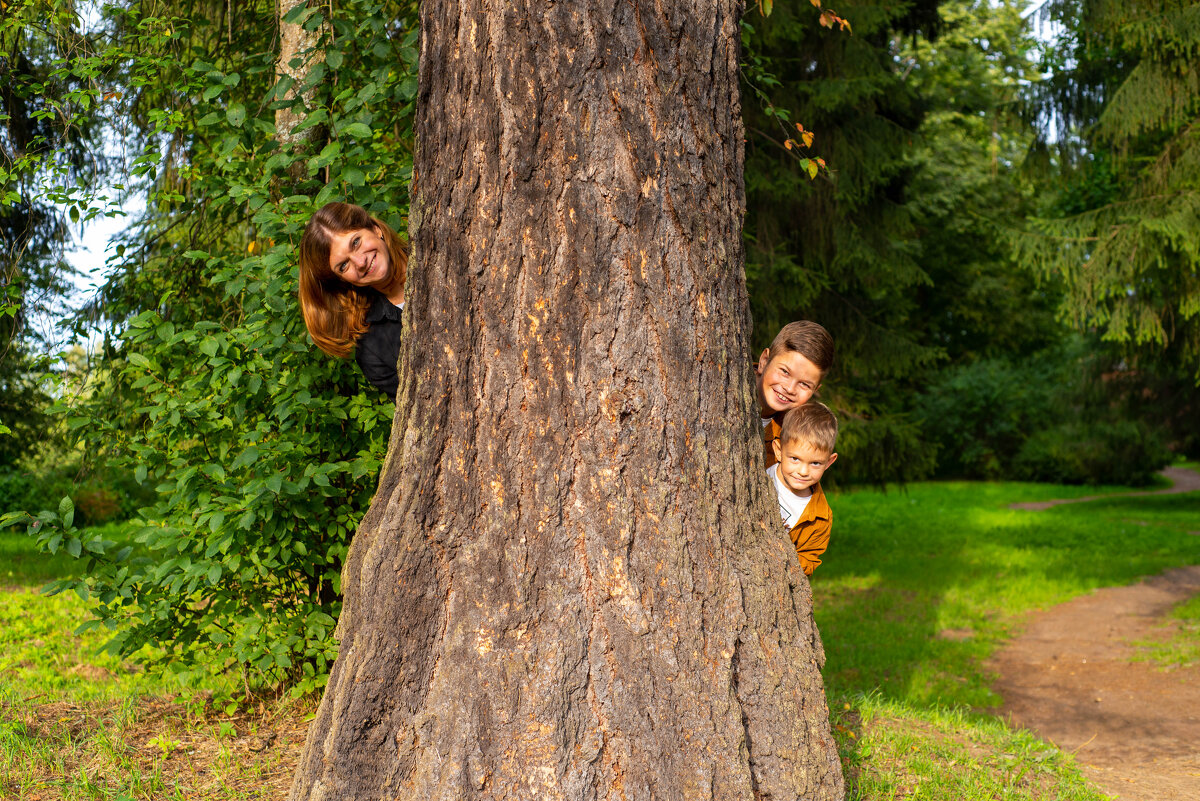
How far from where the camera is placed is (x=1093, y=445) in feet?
72.6

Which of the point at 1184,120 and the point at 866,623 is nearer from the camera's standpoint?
the point at 1184,120

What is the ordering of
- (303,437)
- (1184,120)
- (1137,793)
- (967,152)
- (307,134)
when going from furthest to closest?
(967,152) → (1184,120) → (1137,793) → (307,134) → (303,437)

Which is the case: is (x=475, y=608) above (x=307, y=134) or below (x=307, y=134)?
below

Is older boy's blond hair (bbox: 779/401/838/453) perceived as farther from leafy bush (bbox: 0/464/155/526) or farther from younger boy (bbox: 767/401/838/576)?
leafy bush (bbox: 0/464/155/526)

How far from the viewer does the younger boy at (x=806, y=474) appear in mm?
3211

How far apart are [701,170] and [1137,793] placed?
4.08m

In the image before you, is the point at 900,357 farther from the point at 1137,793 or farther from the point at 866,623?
the point at 1137,793

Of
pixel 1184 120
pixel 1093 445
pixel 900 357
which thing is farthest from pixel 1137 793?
pixel 1093 445

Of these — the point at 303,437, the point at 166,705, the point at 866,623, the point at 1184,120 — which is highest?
the point at 1184,120

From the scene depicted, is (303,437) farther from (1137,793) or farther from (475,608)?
(1137,793)

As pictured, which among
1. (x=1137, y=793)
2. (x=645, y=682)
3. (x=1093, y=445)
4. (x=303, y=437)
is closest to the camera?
(x=645, y=682)

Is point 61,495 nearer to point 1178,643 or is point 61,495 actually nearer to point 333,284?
point 333,284

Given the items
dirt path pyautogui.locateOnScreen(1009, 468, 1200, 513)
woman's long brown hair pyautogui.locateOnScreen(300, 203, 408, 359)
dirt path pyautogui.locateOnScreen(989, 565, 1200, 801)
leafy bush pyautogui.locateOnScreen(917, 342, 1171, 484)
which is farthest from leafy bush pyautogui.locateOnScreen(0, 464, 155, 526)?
leafy bush pyautogui.locateOnScreen(917, 342, 1171, 484)

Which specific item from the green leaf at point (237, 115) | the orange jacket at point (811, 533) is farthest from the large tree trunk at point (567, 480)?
the green leaf at point (237, 115)
